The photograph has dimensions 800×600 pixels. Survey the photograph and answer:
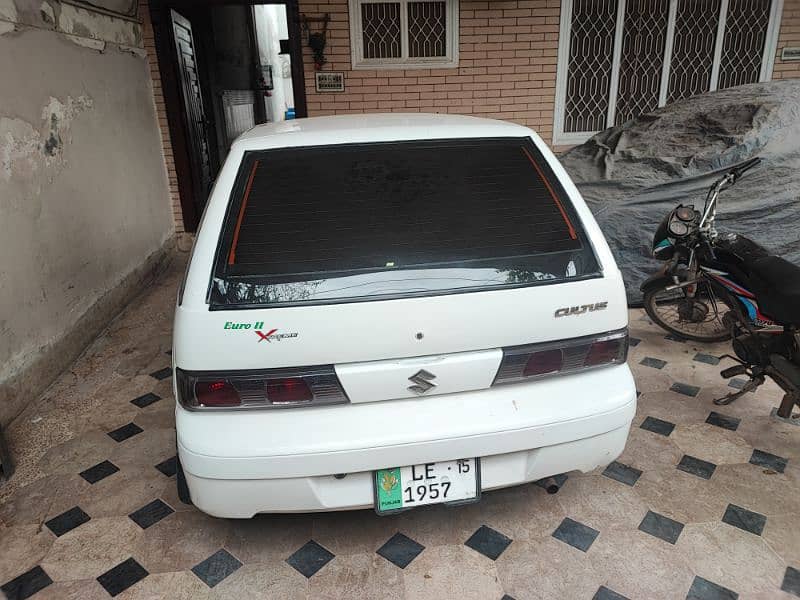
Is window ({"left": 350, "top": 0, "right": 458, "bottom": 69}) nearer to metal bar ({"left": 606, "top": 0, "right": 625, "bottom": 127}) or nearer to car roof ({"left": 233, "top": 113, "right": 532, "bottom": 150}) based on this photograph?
metal bar ({"left": 606, "top": 0, "right": 625, "bottom": 127})

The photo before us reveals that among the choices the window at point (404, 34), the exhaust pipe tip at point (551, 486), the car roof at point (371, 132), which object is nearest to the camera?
the car roof at point (371, 132)

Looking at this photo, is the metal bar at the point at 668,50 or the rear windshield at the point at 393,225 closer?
the rear windshield at the point at 393,225

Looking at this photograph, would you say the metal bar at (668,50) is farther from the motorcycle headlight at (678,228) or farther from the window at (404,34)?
the motorcycle headlight at (678,228)

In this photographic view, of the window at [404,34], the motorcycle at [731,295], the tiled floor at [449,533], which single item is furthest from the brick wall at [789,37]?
the tiled floor at [449,533]

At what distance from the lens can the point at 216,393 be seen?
5.79ft

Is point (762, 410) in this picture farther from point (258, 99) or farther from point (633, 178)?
point (258, 99)

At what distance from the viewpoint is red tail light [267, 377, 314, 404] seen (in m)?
1.76

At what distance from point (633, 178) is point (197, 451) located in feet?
13.1

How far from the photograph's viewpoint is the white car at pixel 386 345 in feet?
5.73

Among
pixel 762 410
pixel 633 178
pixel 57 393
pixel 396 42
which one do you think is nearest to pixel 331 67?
pixel 396 42

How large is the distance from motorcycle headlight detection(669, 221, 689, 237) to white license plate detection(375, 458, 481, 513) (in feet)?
7.62

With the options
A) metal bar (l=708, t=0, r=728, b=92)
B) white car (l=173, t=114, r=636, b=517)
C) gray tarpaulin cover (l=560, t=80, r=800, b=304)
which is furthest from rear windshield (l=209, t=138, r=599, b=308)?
metal bar (l=708, t=0, r=728, b=92)

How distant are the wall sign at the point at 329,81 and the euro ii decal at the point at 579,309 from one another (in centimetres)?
487

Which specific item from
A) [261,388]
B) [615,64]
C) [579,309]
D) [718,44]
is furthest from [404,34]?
[261,388]
